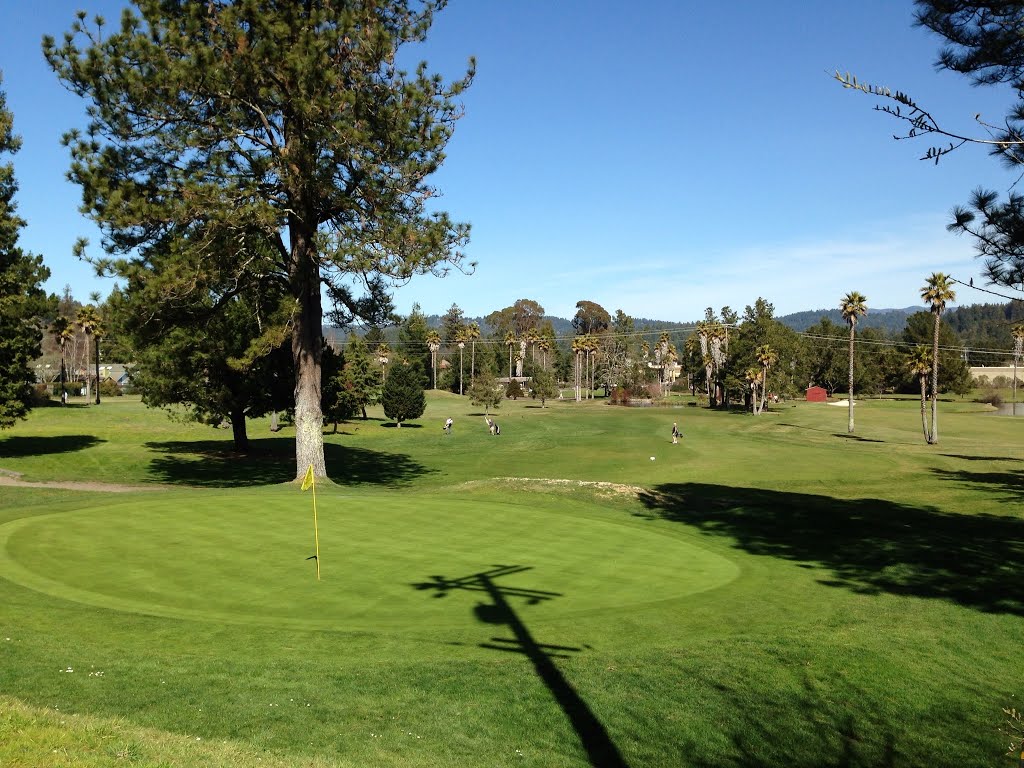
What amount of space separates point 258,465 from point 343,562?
29263mm

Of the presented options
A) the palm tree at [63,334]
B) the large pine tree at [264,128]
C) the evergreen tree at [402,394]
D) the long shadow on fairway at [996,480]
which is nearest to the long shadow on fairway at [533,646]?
the large pine tree at [264,128]

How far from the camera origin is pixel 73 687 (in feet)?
29.1

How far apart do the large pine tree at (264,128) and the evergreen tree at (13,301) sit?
12758mm

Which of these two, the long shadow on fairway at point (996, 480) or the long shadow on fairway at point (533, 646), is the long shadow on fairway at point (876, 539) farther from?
the long shadow on fairway at point (996, 480)

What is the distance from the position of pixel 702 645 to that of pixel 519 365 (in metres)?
150

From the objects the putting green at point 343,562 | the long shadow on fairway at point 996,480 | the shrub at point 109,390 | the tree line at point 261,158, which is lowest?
the long shadow on fairway at point 996,480

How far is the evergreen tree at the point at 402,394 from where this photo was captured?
72688mm

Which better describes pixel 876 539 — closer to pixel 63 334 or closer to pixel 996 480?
pixel 996 480

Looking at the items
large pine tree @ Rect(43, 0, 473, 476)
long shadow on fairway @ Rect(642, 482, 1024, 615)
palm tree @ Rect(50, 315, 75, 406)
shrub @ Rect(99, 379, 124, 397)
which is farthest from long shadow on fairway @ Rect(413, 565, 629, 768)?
shrub @ Rect(99, 379, 124, 397)

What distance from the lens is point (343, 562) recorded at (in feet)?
49.0

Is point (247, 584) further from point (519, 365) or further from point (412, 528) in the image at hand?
point (519, 365)

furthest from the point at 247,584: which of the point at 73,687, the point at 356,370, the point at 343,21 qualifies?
the point at 356,370

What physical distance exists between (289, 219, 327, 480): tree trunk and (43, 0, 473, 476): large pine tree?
0.57 metres

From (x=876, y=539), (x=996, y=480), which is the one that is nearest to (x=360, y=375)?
(x=996, y=480)
